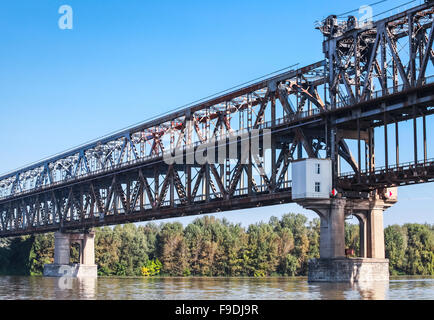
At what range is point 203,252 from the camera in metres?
176

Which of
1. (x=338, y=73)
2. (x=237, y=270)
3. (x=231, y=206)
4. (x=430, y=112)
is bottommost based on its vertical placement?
(x=237, y=270)

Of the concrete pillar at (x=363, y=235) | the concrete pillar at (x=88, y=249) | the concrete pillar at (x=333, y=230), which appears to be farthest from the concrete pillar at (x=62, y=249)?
the concrete pillar at (x=333, y=230)

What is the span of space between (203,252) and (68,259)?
45883 millimetres

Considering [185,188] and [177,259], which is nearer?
[185,188]

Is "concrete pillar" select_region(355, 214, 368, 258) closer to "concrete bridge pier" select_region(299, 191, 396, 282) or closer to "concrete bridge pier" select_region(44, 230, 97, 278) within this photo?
"concrete bridge pier" select_region(299, 191, 396, 282)

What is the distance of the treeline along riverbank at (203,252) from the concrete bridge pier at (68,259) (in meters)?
32.1

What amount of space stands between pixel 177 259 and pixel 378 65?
109m

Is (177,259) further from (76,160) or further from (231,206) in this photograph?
(231,206)

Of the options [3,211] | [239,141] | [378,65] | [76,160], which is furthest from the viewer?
[3,211]

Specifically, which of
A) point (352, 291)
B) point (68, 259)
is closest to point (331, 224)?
point (352, 291)

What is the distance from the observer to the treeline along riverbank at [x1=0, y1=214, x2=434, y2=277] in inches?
6639

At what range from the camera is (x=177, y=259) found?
176000 millimetres

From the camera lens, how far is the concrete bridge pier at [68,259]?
5320 inches
